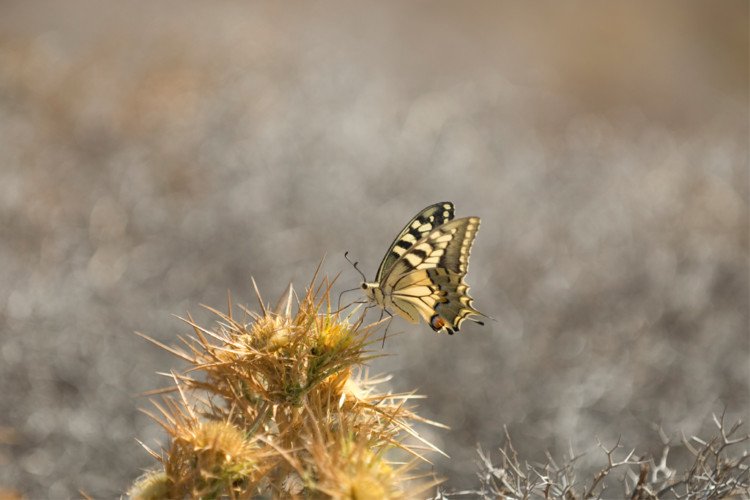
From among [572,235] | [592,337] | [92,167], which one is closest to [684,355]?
[592,337]

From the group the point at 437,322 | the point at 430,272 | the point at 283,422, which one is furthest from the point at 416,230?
the point at 283,422

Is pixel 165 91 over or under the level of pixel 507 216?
over

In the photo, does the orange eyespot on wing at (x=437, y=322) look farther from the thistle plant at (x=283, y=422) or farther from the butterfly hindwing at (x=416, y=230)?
the thistle plant at (x=283, y=422)

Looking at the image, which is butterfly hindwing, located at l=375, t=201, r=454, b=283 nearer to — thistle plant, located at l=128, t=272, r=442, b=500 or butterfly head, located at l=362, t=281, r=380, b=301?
butterfly head, located at l=362, t=281, r=380, b=301

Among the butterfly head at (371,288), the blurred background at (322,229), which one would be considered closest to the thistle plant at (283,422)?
the butterfly head at (371,288)

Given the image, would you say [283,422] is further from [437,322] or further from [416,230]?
[416,230]

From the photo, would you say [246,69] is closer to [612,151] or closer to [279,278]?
[279,278]

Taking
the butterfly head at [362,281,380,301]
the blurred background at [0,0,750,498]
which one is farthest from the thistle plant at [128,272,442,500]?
the blurred background at [0,0,750,498]
